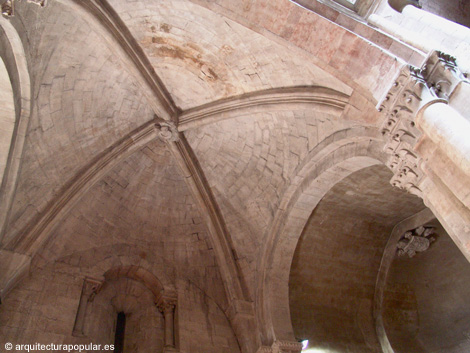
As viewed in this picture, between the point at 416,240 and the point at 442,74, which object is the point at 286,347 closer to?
the point at 416,240

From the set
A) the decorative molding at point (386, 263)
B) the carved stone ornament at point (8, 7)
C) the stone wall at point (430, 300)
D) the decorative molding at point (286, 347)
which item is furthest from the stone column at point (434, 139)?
the stone wall at point (430, 300)

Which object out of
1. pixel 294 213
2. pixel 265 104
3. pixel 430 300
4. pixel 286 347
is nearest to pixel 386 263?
pixel 430 300

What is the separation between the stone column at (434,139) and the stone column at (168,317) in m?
4.84

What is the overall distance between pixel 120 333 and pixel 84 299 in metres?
0.89

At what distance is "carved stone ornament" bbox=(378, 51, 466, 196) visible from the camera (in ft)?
15.0

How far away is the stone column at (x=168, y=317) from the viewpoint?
26.4ft

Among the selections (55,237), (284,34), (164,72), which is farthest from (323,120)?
(55,237)

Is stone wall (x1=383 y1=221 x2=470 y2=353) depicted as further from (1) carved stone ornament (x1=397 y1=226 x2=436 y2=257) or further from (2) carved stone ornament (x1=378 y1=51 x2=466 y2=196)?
(2) carved stone ornament (x1=378 y1=51 x2=466 y2=196)

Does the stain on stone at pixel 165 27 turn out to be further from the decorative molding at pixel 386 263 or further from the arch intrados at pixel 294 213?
the decorative molding at pixel 386 263

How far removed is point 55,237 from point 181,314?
2625 millimetres

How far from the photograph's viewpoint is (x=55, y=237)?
8.57m

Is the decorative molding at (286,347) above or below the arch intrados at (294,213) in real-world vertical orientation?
below

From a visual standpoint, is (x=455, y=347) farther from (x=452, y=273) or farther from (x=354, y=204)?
(x=354, y=204)

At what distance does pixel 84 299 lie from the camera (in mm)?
8109
